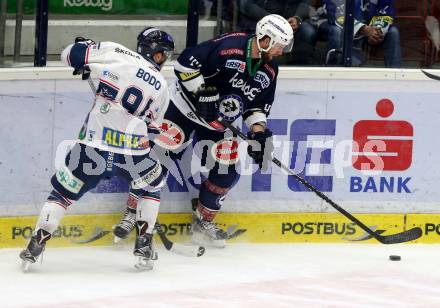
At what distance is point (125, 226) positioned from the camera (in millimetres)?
6539

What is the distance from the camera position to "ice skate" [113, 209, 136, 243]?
6.50 metres

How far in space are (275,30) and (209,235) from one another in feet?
3.91

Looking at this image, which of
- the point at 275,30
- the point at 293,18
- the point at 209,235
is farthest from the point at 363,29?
the point at 209,235

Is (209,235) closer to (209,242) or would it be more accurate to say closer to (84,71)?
(209,242)

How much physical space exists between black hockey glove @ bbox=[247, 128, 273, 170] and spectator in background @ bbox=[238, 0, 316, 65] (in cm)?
53

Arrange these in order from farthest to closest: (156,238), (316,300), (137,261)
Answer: (156,238), (137,261), (316,300)

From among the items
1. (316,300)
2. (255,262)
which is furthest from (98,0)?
(316,300)

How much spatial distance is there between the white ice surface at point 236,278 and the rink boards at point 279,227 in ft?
0.24

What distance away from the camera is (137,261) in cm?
635

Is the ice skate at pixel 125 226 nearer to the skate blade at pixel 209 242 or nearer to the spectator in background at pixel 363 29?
the skate blade at pixel 209 242

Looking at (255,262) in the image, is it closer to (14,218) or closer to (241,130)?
(241,130)

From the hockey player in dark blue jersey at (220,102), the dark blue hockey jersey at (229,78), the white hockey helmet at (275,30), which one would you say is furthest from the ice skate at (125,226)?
the white hockey helmet at (275,30)

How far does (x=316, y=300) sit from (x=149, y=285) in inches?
31.1

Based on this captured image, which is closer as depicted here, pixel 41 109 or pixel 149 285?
pixel 149 285
